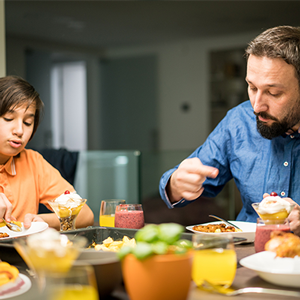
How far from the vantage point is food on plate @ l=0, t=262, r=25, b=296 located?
0.65 meters

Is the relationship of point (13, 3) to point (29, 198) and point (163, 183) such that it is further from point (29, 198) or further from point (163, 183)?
point (163, 183)

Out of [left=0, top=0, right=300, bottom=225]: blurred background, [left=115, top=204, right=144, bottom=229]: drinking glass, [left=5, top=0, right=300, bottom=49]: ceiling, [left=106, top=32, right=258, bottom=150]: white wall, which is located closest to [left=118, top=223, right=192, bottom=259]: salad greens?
[left=115, top=204, right=144, bottom=229]: drinking glass

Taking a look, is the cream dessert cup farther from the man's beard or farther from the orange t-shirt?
the man's beard

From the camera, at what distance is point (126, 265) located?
58 centimetres

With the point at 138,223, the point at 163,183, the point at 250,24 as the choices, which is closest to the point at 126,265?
the point at 138,223

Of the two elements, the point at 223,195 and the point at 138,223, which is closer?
the point at 138,223

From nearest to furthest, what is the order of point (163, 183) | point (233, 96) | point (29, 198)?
point (163, 183), point (29, 198), point (233, 96)

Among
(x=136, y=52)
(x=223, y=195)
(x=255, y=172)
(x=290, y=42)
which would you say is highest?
(x=136, y=52)

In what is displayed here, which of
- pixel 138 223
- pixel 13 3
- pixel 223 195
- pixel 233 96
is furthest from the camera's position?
pixel 233 96

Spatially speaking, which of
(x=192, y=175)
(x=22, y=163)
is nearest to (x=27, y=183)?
(x=22, y=163)

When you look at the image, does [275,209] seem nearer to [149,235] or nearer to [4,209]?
[149,235]

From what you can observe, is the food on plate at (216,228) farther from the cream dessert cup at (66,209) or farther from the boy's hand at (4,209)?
the boy's hand at (4,209)

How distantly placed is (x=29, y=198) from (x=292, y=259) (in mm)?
1200

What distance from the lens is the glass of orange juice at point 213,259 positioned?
66 centimetres
